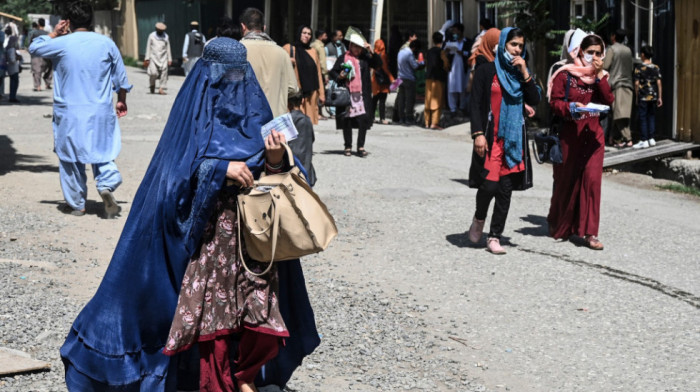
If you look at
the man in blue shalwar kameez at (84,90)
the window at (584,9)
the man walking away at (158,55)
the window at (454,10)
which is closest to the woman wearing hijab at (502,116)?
the man in blue shalwar kameez at (84,90)

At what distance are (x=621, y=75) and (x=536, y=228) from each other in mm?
5832

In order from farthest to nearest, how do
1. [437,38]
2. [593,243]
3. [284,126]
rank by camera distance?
[437,38] → [593,243] → [284,126]

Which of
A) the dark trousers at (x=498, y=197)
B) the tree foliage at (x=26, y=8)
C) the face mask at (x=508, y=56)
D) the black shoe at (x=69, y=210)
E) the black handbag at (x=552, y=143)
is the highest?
the tree foliage at (x=26, y=8)

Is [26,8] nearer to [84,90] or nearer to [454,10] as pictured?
[454,10]

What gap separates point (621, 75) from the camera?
14.9 m

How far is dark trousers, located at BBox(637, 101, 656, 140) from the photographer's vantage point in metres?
14.5

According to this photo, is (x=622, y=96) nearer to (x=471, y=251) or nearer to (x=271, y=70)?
(x=471, y=251)

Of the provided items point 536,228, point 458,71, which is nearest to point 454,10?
point 458,71

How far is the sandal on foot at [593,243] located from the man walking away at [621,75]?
6355mm

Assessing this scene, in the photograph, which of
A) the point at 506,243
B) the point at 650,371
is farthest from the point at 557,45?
the point at 650,371

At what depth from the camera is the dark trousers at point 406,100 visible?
2077cm

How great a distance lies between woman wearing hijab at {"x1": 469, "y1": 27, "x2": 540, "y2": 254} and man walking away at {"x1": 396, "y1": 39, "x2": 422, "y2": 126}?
12023 millimetres

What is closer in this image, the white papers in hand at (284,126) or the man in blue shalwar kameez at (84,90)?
the white papers in hand at (284,126)

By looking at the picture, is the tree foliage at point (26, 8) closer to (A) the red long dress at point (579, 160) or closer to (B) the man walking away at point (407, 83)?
(B) the man walking away at point (407, 83)
